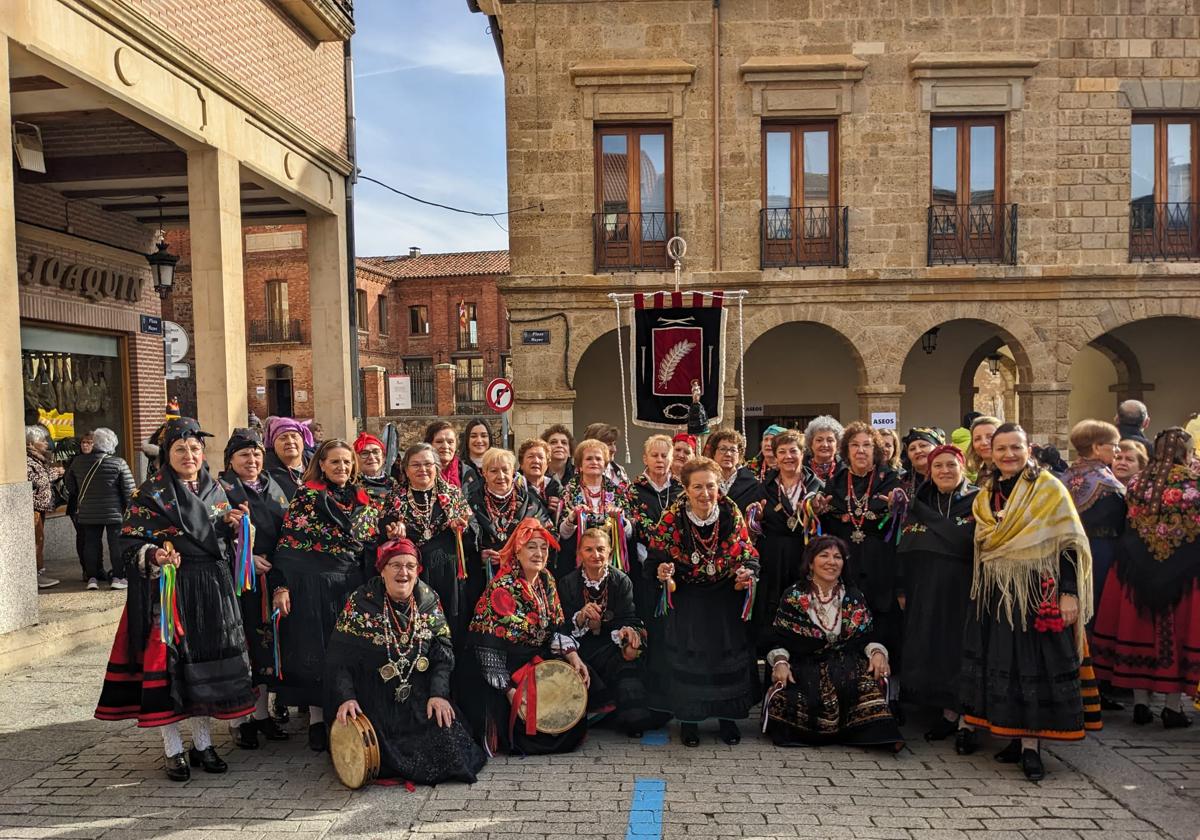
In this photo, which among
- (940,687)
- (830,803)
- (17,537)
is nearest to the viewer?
(830,803)

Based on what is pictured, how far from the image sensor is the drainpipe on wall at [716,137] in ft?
40.2

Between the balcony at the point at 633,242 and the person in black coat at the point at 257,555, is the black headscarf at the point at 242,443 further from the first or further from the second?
the balcony at the point at 633,242

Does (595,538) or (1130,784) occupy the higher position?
(595,538)

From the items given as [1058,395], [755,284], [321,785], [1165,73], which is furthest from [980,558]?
[1165,73]

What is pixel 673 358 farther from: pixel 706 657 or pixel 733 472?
pixel 706 657

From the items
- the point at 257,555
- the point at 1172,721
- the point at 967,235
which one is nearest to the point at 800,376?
the point at 967,235

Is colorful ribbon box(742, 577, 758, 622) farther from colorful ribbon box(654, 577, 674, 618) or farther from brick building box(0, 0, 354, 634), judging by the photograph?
brick building box(0, 0, 354, 634)

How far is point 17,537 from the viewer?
640cm

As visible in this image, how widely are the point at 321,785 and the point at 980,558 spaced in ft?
11.8

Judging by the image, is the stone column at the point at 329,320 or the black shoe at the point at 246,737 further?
the stone column at the point at 329,320

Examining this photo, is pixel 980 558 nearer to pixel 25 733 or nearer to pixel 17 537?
pixel 25 733

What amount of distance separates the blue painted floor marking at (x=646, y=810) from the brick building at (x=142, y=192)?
5129 millimetres

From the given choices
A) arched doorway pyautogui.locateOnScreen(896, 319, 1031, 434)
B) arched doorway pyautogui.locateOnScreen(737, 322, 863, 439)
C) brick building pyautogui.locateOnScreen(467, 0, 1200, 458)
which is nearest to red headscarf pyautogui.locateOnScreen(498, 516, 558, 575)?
brick building pyautogui.locateOnScreen(467, 0, 1200, 458)

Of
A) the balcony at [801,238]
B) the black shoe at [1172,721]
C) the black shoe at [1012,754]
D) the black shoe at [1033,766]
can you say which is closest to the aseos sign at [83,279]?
the balcony at [801,238]
